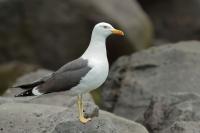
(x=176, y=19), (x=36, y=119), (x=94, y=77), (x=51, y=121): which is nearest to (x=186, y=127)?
(x=94, y=77)

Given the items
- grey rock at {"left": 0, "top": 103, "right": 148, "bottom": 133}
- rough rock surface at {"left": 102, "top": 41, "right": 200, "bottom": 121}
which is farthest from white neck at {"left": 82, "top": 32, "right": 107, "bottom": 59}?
rough rock surface at {"left": 102, "top": 41, "right": 200, "bottom": 121}

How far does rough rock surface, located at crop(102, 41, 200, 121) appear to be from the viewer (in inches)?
529

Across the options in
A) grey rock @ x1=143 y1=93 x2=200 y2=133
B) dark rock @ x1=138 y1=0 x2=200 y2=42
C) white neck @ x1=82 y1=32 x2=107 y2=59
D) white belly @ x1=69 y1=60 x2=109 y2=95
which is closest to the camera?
white belly @ x1=69 y1=60 x2=109 y2=95

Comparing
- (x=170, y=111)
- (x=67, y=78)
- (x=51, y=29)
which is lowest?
(x=170, y=111)

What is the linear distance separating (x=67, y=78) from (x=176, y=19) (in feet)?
37.2

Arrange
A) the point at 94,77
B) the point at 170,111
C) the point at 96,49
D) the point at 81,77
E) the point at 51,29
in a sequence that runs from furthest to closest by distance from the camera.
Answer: the point at 51,29, the point at 170,111, the point at 96,49, the point at 81,77, the point at 94,77

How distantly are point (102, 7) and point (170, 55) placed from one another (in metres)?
3.73

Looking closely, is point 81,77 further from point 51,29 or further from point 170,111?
point 51,29

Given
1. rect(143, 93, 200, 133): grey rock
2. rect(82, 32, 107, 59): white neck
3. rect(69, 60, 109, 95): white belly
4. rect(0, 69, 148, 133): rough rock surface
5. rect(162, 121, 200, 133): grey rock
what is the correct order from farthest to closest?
rect(143, 93, 200, 133): grey rock, rect(162, 121, 200, 133): grey rock, rect(82, 32, 107, 59): white neck, rect(69, 60, 109, 95): white belly, rect(0, 69, 148, 133): rough rock surface

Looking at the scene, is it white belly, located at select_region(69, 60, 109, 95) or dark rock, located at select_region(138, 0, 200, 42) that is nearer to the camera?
white belly, located at select_region(69, 60, 109, 95)

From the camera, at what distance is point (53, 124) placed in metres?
10.2

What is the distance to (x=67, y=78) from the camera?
987 cm

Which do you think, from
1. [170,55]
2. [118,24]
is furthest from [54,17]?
[170,55]

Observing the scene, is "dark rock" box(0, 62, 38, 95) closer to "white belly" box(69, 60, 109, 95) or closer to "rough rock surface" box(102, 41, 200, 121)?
"rough rock surface" box(102, 41, 200, 121)
